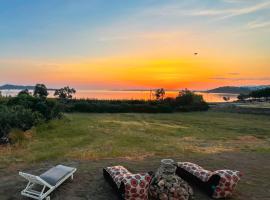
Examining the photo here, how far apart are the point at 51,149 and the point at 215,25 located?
463 inches

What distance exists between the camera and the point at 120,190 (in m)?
5.58

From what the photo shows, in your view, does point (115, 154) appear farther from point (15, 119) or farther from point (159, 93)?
point (159, 93)

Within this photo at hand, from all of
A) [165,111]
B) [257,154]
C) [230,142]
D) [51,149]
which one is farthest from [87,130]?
[165,111]

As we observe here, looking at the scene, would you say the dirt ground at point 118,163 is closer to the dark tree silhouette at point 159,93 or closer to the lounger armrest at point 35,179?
the lounger armrest at point 35,179

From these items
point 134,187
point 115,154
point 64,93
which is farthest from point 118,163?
point 64,93

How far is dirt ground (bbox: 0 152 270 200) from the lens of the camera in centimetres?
598

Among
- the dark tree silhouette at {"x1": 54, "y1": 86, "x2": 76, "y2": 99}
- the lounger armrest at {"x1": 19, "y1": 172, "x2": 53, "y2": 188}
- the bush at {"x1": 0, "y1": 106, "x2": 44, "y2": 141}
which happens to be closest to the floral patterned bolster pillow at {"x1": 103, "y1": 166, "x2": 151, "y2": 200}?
the lounger armrest at {"x1": 19, "y1": 172, "x2": 53, "y2": 188}

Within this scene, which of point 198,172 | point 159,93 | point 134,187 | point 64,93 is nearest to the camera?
point 134,187

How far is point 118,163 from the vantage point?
27.4 feet

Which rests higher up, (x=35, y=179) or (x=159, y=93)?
(x=159, y=93)

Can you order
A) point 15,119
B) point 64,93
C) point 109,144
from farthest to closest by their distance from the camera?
1. point 64,93
2. point 15,119
3. point 109,144

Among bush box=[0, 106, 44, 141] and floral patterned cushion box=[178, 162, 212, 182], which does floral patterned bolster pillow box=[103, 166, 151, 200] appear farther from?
bush box=[0, 106, 44, 141]

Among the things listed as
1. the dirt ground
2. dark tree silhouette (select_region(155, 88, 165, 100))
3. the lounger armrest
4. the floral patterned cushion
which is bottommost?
the dirt ground

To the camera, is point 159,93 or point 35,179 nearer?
point 35,179
